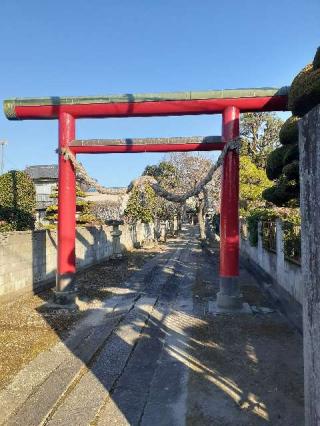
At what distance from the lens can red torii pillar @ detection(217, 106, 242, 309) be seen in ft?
29.7

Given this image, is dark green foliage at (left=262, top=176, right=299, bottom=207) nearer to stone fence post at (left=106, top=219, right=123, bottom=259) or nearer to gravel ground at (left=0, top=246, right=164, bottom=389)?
gravel ground at (left=0, top=246, right=164, bottom=389)

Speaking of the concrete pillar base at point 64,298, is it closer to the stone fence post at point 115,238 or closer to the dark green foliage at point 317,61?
the dark green foliage at point 317,61

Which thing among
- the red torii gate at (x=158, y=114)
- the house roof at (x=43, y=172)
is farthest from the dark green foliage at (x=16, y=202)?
the house roof at (x=43, y=172)

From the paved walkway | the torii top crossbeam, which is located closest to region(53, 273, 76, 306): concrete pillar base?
the paved walkway

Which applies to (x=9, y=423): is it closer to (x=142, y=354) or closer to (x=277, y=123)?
(x=142, y=354)

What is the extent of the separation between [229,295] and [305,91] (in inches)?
193

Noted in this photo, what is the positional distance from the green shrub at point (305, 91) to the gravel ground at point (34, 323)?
565 centimetres

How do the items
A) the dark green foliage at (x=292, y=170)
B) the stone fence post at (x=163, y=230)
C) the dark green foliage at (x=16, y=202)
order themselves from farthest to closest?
the stone fence post at (x=163, y=230) < the dark green foliage at (x=16, y=202) < the dark green foliage at (x=292, y=170)

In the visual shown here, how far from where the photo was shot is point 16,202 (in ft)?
45.4

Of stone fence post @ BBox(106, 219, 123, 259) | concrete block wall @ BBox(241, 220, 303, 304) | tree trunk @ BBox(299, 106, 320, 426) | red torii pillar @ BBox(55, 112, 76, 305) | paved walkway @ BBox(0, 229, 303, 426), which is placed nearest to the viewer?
tree trunk @ BBox(299, 106, 320, 426)

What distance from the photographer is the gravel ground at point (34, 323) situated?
6023 mm

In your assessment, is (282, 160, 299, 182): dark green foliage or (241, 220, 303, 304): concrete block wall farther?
(241, 220, 303, 304): concrete block wall

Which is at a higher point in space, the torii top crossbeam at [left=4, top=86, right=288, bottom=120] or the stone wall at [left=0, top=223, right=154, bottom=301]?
the torii top crossbeam at [left=4, top=86, right=288, bottom=120]

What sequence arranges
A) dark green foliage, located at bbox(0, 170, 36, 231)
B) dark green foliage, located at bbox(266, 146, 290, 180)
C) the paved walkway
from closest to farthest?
the paved walkway → dark green foliage, located at bbox(266, 146, 290, 180) → dark green foliage, located at bbox(0, 170, 36, 231)
